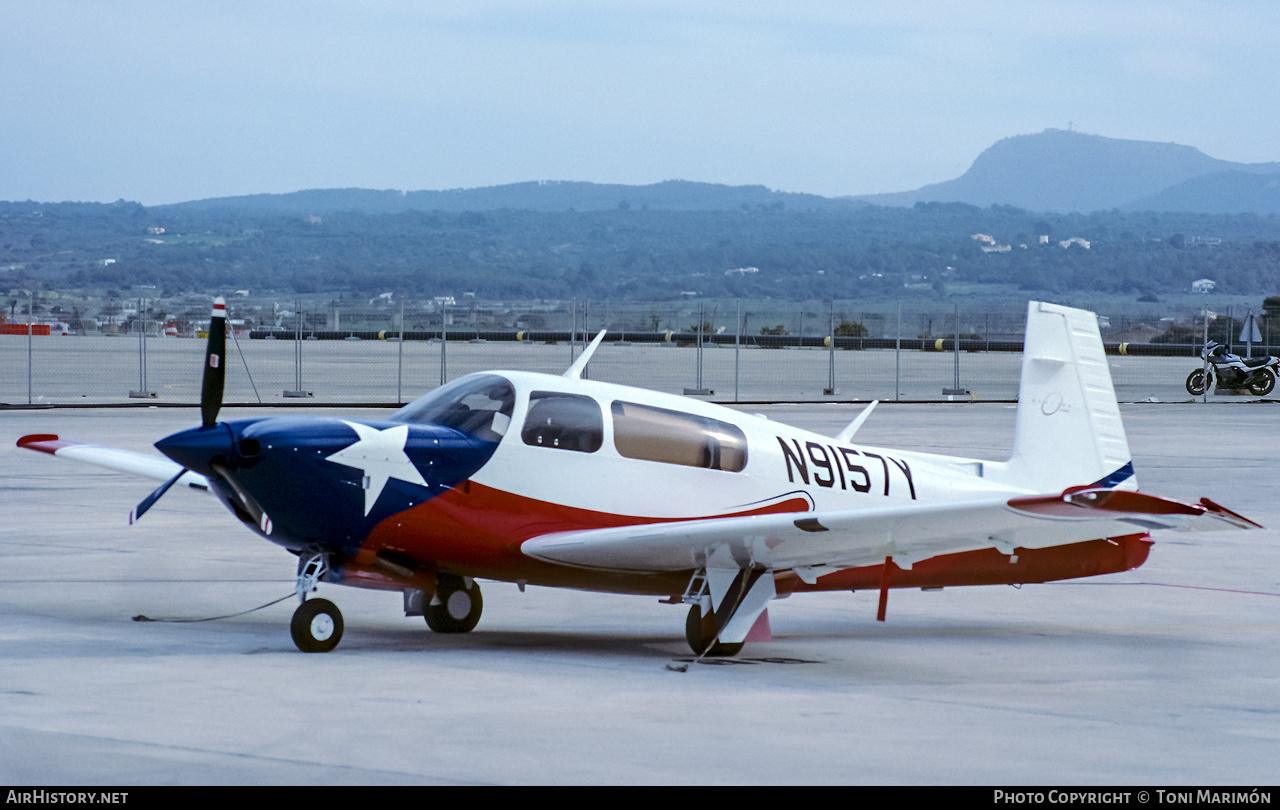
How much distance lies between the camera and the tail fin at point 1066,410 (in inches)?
402

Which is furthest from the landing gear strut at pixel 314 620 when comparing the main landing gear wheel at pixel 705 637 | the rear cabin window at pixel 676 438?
the main landing gear wheel at pixel 705 637

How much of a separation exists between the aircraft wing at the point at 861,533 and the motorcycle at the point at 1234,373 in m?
31.0

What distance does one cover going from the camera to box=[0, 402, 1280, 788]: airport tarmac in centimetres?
622

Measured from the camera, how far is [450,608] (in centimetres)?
980

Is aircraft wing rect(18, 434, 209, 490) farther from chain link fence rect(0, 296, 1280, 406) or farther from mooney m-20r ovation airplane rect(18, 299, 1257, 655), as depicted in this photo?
chain link fence rect(0, 296, 1280, 406)

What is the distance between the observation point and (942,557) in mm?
9859

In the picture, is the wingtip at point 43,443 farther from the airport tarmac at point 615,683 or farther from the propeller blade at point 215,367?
the propeller blade at point 215,367

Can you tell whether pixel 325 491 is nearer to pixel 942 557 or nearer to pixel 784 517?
pixel 784 517

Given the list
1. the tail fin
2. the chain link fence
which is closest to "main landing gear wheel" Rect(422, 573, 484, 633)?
the tail fin

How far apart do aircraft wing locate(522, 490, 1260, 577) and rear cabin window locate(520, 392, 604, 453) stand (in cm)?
59

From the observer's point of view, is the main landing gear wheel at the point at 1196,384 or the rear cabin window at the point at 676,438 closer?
the rear cabin window at the point at 676,438

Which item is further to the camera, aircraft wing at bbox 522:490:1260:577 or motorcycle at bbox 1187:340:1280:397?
motorcycle at bbox 1187:340:1280:397
